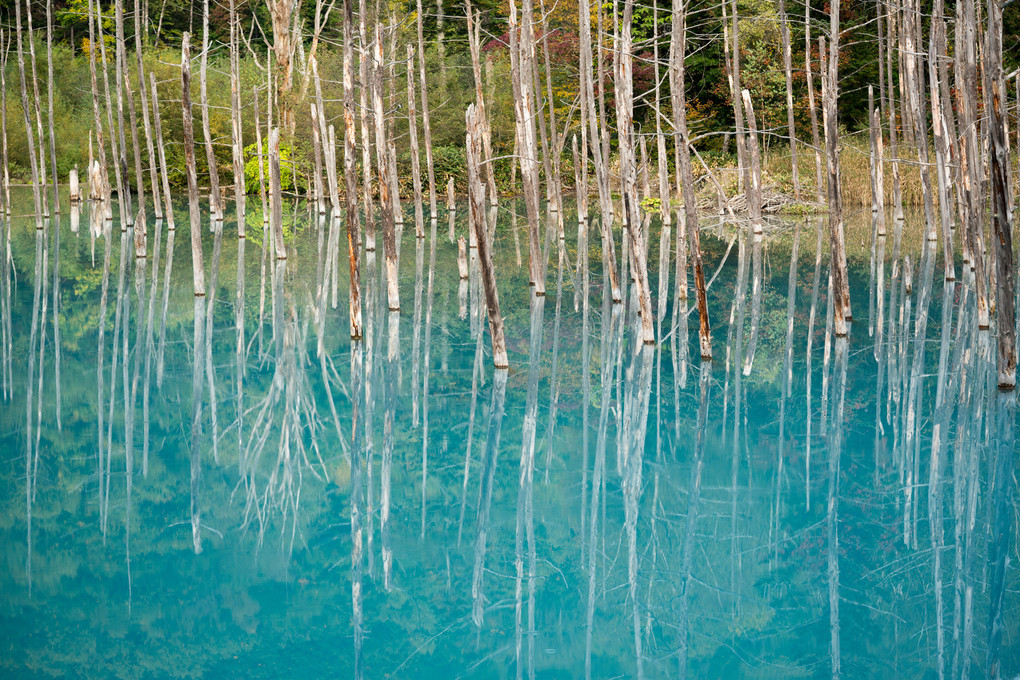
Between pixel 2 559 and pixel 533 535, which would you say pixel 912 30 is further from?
pixel 2 559

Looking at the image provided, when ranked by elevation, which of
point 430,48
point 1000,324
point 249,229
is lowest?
point 1000,324

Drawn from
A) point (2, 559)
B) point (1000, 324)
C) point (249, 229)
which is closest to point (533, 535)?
point (2, 559)

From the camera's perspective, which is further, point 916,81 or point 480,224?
point 916,81

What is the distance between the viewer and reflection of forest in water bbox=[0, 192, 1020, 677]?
14.8ft

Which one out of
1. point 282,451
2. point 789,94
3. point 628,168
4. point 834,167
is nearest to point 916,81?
point 834,167

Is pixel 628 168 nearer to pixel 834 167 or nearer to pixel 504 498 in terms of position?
pixel 834 167

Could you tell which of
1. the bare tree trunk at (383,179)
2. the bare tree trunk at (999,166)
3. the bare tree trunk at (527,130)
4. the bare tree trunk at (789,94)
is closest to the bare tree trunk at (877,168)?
→ the bare tree trunk at (789,94)

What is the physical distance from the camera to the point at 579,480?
21.3 ft

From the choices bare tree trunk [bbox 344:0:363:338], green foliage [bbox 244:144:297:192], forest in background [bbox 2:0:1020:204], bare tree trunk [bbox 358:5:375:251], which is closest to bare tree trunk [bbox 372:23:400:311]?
bare tree trunk [bbox 358:5:375:251]

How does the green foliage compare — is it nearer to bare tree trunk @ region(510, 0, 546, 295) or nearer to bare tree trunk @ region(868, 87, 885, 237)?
bare tree trunk @ region(868, 87, 885, 237)

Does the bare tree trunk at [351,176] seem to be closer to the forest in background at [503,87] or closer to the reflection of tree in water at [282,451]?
the reflection of tree in water at [282,451]

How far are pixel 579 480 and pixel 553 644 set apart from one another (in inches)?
81.9

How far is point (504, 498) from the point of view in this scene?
6.23 meters

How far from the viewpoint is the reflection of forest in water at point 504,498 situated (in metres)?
4.52
